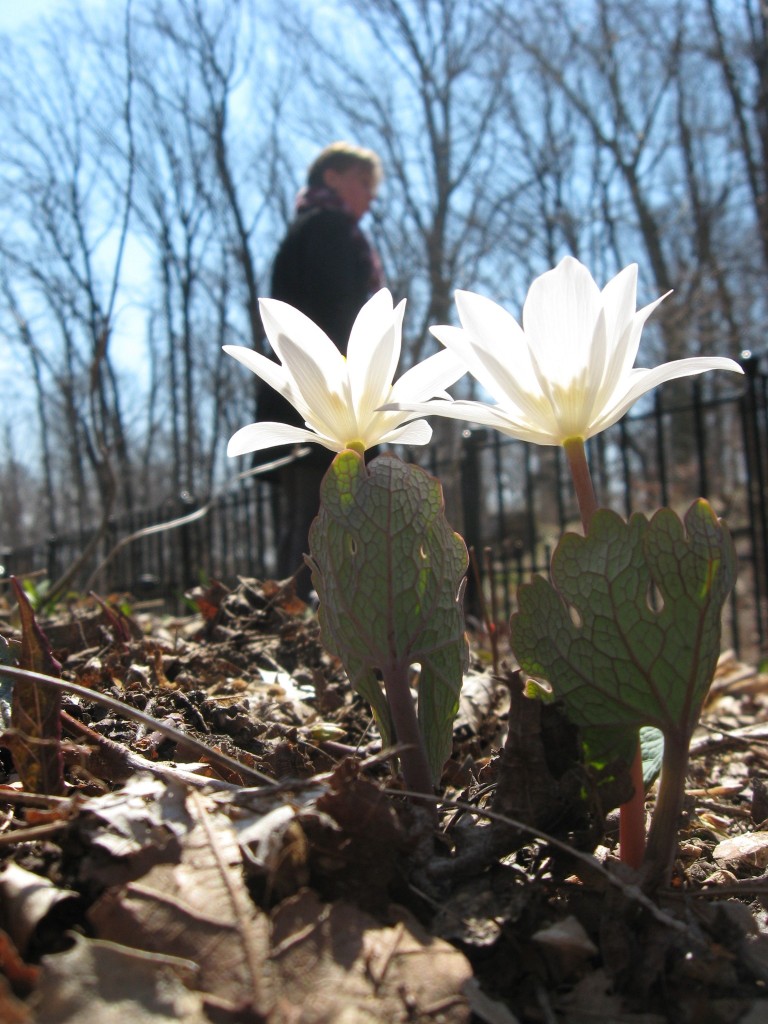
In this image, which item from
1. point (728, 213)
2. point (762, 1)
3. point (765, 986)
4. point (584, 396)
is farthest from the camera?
point (728, 213)

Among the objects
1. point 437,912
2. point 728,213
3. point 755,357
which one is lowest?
point 437,912

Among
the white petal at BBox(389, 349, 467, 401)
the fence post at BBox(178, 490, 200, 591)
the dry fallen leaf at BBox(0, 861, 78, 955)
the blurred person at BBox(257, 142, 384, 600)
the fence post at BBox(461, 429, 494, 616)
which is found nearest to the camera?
the dry fallen leaf at BBox(0, 861, 78, 955)

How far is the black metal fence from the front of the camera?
15.8 ft

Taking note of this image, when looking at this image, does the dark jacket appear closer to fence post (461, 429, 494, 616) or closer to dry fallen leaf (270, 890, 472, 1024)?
fence post (461, 429, 494, 616)

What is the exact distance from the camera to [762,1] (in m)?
8.55

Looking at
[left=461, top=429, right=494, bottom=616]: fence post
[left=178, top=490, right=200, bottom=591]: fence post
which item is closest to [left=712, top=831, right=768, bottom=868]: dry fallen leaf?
[left=461, top=429, right=494, bottom=616]: fence post

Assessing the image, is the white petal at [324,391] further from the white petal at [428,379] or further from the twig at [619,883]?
the twig at [619,883]

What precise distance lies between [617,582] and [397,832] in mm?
318

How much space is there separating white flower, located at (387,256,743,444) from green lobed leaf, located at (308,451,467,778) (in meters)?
0.11

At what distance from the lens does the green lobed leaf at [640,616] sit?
2.40ft

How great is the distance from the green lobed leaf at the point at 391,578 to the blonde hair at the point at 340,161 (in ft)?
12.7

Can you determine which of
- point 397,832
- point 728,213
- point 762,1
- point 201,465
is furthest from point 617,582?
point 201,465

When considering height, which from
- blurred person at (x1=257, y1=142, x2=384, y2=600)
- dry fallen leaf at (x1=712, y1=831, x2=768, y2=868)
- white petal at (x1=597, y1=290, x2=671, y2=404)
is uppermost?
blurred person at (x1=257, y1=142, x2=384, y2=600)

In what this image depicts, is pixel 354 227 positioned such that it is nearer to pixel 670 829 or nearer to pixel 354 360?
pixel 354 360
